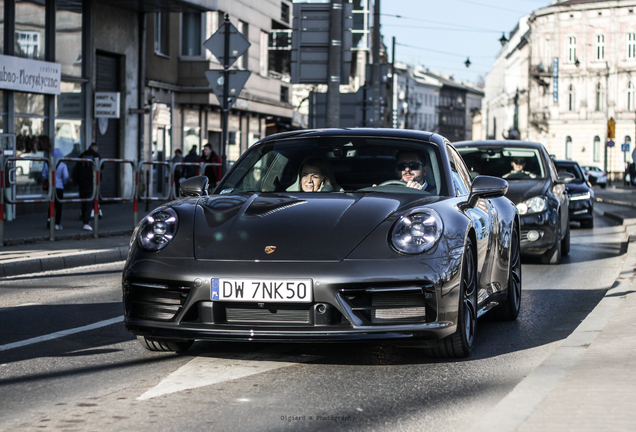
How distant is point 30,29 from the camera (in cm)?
2122

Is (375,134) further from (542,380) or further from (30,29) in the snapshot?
(30,29)

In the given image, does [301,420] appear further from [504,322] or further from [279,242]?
[504,322]

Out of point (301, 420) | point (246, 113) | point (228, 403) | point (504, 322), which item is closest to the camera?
point (301, 420)

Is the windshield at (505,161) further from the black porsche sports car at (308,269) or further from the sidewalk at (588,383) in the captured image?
the black porsche sports car at (308,269)

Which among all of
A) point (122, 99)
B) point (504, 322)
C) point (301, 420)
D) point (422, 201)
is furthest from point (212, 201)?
point (122, 99)

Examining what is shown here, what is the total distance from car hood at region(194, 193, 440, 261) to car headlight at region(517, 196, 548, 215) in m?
6.61

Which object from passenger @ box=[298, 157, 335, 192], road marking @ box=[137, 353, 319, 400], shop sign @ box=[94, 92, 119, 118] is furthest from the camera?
shop sign @ box=[94, 92, 119, 118]

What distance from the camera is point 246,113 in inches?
1453

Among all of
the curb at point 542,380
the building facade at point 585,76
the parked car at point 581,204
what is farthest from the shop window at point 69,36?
the building facade at point 585,76

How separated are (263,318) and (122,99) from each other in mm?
22140

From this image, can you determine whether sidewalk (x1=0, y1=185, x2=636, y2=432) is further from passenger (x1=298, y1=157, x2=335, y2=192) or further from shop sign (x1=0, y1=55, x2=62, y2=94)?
shop sign (x1=0, y1=55, x2=62, y2=94)

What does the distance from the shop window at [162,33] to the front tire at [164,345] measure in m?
24.5

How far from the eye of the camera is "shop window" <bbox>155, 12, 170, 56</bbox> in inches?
1163

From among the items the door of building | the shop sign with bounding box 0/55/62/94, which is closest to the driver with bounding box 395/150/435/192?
the shop sign with bounding box 0/55/62/94
